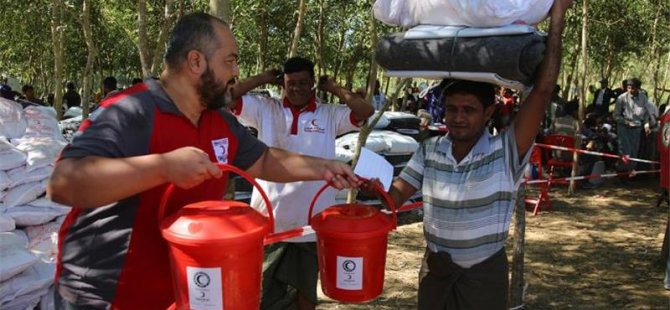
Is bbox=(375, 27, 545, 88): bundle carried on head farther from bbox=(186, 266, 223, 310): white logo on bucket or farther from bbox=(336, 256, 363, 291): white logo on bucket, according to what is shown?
bbox=(186, 266, 223, 310): white logo on bucket

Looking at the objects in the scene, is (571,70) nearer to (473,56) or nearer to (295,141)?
(295,141)

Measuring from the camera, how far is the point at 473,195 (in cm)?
221

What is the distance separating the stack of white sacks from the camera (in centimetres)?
310

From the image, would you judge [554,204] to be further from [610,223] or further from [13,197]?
[13,197]

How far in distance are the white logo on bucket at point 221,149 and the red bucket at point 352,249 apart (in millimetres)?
377

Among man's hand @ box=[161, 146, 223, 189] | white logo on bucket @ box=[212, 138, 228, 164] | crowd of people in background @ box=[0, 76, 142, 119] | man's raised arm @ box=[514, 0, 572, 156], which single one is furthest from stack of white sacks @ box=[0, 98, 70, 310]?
man's raised arm @ box=[514, 0, 572, 156]

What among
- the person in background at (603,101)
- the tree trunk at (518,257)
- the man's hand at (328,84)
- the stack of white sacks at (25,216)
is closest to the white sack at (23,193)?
the stack of white sacks at (25,216)

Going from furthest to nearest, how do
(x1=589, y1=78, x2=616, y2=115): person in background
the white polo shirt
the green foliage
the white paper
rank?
(x1=589, y1=78, x2=616, y2=115): person in background, the green foliage, the white polo shirt, the white paper

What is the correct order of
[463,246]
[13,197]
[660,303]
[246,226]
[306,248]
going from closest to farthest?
[246,226] < [463,246] < [306,248] < [13,197] < [660,303]

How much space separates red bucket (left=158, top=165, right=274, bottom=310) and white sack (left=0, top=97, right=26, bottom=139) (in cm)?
299

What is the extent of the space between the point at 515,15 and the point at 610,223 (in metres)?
5.90

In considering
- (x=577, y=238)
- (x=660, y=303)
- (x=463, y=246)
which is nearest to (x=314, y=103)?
(x=463, y=246)

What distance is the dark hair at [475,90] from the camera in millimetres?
2270

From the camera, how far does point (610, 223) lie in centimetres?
704
